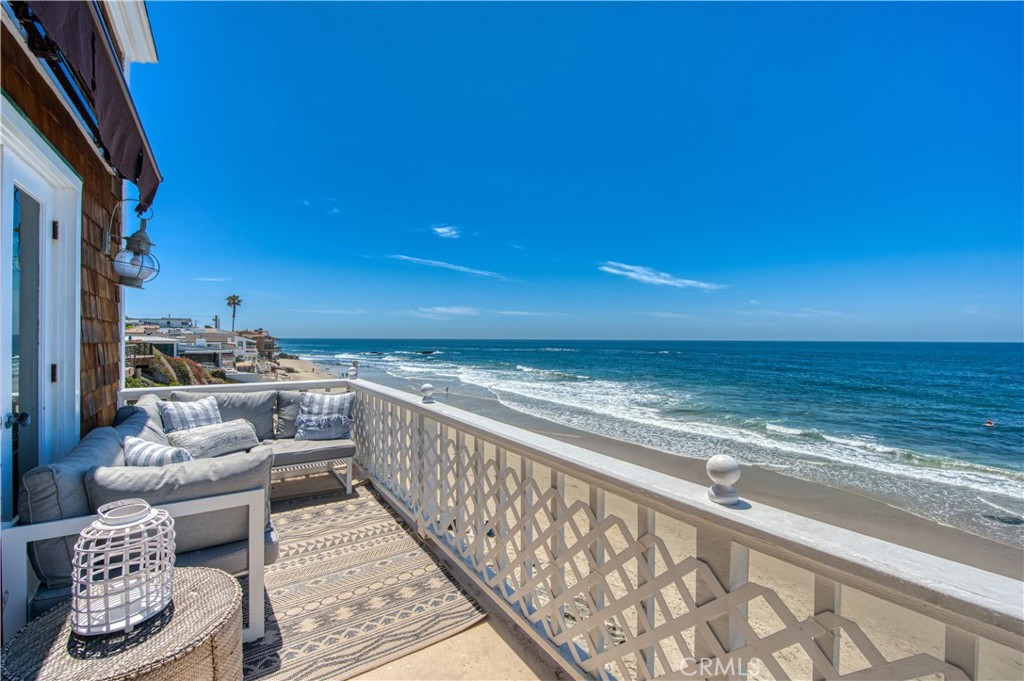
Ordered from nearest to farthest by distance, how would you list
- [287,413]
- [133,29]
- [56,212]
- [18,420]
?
[18,420]
[56,212]
[133,29]
[287,413]

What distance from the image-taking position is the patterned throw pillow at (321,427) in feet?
11.1

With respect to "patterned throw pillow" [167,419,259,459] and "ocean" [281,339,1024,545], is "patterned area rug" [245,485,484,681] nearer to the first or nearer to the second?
"patterned throw pillow" [167,419,259,459]

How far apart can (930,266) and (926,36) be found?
22.8 metres

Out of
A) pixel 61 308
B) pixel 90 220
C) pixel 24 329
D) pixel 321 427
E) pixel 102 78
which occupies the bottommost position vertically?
pixel 321 427

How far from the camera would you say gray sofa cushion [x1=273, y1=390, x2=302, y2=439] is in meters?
3.49

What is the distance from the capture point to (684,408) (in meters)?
12.6

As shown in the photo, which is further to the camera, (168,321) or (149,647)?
(168,321)

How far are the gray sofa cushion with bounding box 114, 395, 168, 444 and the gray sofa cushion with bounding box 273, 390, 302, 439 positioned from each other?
0.80 metres

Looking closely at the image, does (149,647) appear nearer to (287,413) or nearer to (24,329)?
(24,329)

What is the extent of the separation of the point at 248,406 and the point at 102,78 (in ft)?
8.38

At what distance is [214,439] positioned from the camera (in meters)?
2.73

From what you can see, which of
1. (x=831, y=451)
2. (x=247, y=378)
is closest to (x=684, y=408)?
(x=831, y=451)

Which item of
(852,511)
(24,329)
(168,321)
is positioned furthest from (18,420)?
(168,321)

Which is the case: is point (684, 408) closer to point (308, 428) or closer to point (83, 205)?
point (308, 428)
